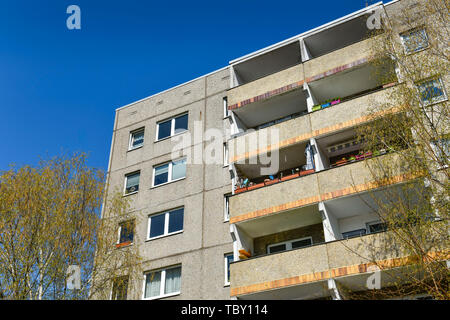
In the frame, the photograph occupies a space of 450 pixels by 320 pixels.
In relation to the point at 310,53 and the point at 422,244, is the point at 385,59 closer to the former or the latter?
the point at 310,53

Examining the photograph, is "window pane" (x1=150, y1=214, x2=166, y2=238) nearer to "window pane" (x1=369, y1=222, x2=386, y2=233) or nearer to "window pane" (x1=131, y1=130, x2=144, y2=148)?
"window pane" (x1=131, y1=130, x2=144, y2=148)

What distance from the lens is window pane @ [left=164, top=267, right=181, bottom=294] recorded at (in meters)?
18.9

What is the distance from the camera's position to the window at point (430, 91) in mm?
14002

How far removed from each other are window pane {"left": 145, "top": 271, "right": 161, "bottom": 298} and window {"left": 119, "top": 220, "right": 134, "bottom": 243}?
214 cm

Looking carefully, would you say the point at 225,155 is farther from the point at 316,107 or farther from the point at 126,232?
the point at 126,232

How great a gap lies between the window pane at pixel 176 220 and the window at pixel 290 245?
14.4 ft

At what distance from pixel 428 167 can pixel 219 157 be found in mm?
9793

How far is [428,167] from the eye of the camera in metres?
13.0

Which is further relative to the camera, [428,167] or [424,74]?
[424,74]

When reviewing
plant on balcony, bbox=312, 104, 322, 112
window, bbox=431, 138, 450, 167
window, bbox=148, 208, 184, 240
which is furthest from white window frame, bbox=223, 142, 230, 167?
window, bbox=431, 138, 450, 167

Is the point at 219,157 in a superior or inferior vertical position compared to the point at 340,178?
superior

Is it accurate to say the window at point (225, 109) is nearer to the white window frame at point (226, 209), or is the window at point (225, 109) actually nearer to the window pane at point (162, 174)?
the window pane at point (162, 174)

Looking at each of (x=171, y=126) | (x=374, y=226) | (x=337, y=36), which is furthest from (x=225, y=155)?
(x=374, y=226)
